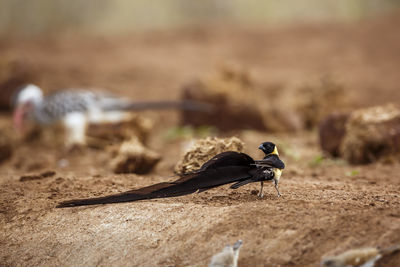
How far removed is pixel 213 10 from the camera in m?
18.2

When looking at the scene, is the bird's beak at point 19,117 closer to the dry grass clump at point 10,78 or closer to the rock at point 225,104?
the dry grass clump at point 10,78

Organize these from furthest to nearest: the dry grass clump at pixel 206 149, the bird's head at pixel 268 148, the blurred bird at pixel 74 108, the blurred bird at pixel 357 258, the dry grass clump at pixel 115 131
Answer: the blurred bird at pixel 74 108
the dry grass clump at pixel 115 131
the dry grass clump at pixel 206 149
the bird's head at pixel 268 148
the blurred bird at pixel 357 258

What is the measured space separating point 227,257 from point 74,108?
548cm

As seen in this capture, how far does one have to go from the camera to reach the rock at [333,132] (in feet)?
18.5

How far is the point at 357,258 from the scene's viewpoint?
2.16 meters

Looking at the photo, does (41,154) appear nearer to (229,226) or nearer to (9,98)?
(9,98)

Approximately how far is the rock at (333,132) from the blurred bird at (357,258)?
3.54 m

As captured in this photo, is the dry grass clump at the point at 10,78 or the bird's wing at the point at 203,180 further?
the dry grass clump at the point at 10,78

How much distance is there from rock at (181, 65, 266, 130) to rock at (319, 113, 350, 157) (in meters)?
2.07

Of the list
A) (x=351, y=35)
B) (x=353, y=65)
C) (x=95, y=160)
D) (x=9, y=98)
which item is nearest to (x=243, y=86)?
(x=95, y=160)

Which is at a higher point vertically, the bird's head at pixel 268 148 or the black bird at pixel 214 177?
the bird's head at pixel 268 148

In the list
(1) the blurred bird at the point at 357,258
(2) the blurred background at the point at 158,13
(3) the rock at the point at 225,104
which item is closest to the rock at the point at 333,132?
(3) the rock at the point at 225,104

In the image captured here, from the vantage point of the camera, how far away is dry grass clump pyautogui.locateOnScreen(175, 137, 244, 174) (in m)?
3.45

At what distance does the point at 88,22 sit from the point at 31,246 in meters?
15.7
